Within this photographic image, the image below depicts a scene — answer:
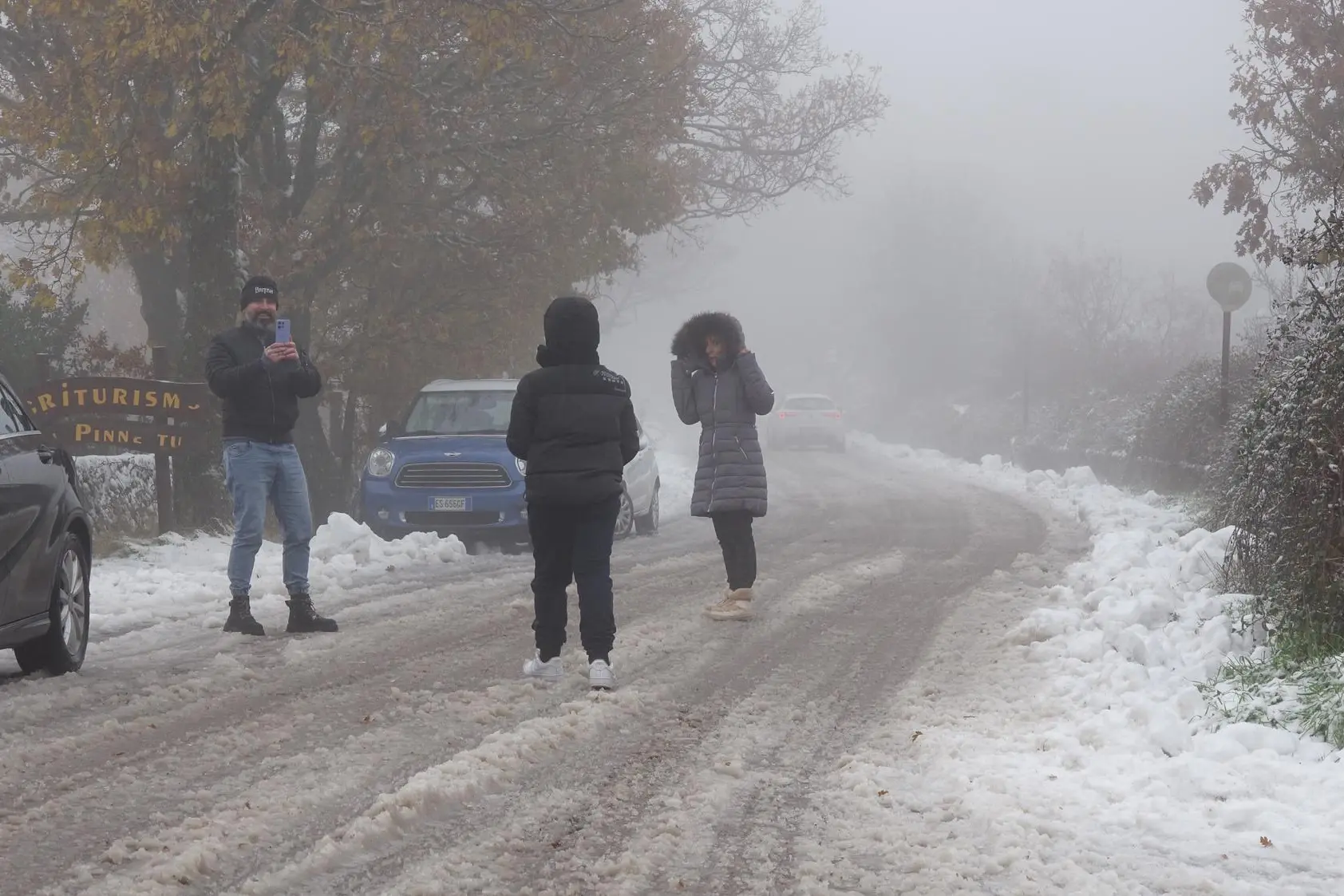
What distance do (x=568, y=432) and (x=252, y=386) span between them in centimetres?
250

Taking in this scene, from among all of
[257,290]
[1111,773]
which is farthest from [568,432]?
[1111,773]

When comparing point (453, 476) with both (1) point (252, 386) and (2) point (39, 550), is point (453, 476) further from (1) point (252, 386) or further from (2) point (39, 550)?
(2) point (39, 550)

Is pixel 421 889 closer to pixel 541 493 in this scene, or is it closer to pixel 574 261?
pixel 541 493

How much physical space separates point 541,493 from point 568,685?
0.99 meters

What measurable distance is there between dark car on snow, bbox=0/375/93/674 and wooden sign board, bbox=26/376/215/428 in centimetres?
621

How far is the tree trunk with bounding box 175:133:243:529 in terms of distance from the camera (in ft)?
49.3

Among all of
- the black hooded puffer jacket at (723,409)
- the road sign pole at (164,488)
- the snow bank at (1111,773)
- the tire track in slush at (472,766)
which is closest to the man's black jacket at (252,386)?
the tire track in slush at (472,766)

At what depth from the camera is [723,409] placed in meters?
10.2

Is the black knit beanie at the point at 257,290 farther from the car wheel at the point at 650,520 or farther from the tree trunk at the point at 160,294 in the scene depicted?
the tree trunk at the point at 160,294

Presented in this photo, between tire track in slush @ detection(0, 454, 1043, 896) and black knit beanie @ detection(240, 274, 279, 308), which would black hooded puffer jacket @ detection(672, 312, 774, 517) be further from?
black knit beanie @ detection(240, 274, 279, 308)

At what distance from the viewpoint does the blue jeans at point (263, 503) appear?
873cm

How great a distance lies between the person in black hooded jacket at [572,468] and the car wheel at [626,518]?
8504 millimetres

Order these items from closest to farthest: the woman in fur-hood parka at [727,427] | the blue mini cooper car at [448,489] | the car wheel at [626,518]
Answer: the woman in fur-hood parka at [727,427] < the blue mini cooper car at [448,489] < the car wheel at [626,518]

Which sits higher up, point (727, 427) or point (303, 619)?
point (727, 427)
